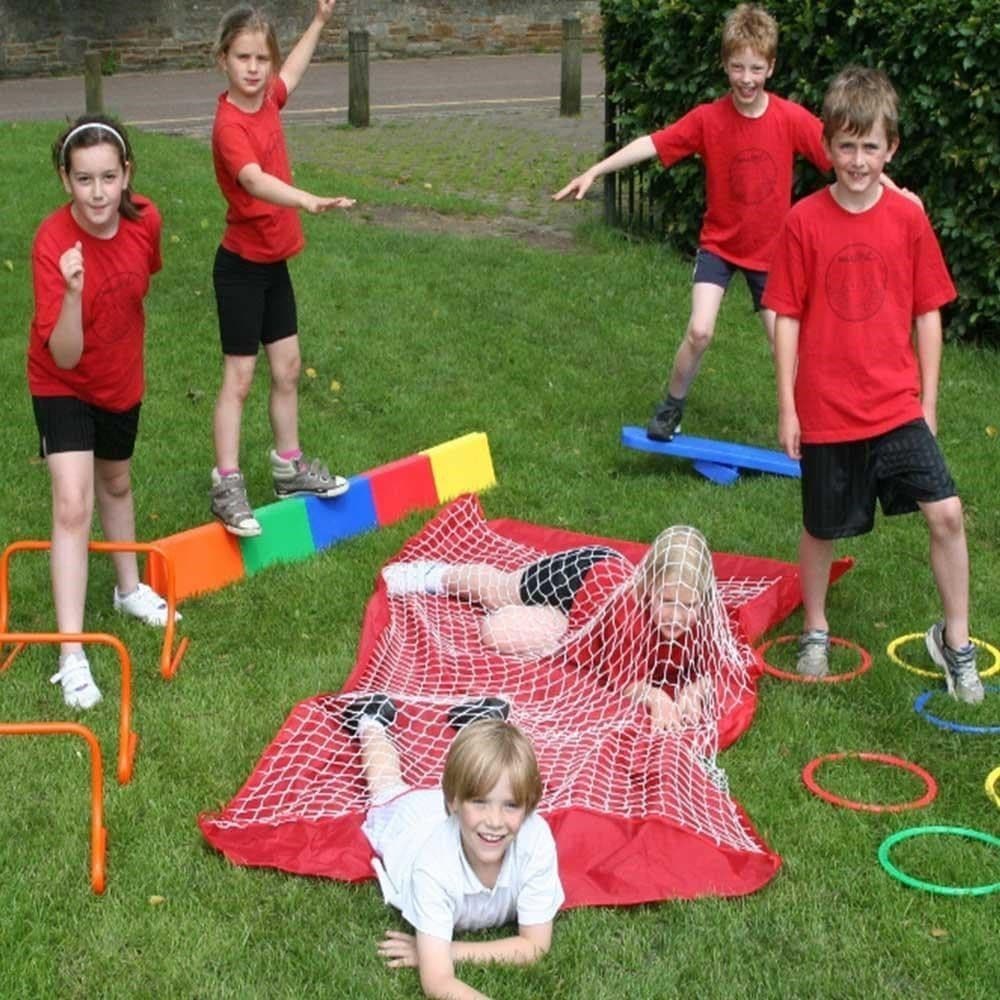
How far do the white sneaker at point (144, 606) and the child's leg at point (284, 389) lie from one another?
3.25ft

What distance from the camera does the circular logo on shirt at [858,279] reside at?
488cm

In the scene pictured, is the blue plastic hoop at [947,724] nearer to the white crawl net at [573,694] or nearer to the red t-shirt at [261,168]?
the white crawl net at [573,694]

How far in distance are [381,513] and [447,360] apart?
2.24 metres

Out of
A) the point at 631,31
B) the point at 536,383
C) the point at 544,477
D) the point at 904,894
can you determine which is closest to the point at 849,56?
the point at 631,31

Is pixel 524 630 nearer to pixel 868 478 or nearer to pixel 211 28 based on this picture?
pixel 868 478

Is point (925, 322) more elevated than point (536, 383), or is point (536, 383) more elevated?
point (925, 322)

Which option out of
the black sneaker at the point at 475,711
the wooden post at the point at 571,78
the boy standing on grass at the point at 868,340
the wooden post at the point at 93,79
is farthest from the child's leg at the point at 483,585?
the wooden post at the point at 571,78

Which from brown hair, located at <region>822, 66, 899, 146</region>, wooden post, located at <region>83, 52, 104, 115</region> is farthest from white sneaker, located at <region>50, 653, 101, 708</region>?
wooden post, located at <region>83, 52, 104, 115</region>

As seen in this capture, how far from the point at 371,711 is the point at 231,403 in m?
1.89

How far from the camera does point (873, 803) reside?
4457 millimetres

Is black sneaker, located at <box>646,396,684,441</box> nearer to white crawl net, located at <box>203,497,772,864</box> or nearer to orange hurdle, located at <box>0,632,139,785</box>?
white crawl net, located at <box>203,497,772,864</box>

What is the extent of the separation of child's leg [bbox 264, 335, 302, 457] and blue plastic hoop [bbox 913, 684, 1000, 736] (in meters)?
2.76

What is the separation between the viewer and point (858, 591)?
592 centimetres

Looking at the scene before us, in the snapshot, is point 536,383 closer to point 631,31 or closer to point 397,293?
point 397,293
